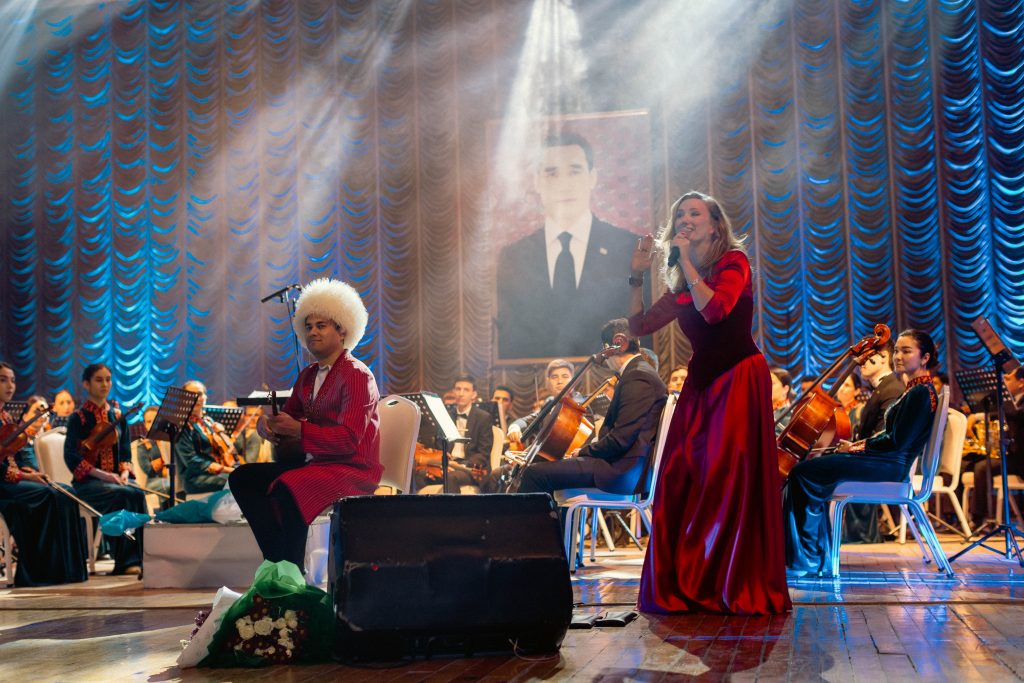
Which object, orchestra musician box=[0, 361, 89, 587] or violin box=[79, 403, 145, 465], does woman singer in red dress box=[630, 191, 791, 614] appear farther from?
violin box=[79, 403, 145, 465]

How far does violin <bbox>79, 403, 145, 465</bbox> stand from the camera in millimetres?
6508

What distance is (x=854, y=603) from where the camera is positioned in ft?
12.7

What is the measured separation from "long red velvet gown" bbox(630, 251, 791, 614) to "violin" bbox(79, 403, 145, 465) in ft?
13.5

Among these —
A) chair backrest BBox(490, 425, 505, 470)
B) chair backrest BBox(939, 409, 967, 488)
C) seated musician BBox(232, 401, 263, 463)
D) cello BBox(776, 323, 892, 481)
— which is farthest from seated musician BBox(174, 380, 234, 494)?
chair backrest BBox(939, 409, 967, 488)

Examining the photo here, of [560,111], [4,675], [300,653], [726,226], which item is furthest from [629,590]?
[560,111]

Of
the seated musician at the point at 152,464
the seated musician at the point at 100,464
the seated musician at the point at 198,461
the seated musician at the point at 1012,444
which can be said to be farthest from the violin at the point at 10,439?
the seated musician at the point at 1012,444

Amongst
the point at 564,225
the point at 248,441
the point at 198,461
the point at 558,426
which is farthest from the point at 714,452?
the point at 564,225

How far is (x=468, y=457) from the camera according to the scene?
24.9 ft

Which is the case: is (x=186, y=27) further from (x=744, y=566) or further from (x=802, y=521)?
(x=744, y=566)

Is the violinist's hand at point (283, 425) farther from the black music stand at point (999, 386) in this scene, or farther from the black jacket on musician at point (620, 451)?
the black music stand at point (999, 386)

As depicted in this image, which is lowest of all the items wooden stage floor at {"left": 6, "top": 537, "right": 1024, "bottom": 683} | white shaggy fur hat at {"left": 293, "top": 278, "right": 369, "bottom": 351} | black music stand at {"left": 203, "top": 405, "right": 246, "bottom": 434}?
wooden stage floor at {"left": 6, "top": 537, "right": 1024, "bottom": 683}

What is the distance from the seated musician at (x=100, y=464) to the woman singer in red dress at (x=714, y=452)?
3.97 metres

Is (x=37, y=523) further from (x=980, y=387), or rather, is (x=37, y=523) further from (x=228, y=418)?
(x=980, y=387)

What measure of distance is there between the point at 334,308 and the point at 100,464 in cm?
317
